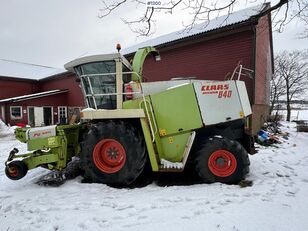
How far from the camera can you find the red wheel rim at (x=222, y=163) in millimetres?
4227

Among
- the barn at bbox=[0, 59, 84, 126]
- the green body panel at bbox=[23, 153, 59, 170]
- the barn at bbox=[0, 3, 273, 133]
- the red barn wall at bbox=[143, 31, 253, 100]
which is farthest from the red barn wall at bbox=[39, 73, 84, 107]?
the green body panel at bbox=[23, 153, 59, 170]

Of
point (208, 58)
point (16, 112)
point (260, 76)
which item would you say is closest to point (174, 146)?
point (208, 58)

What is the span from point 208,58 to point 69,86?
16.9 metres

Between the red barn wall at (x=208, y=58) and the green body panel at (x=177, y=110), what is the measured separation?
564 centimetres

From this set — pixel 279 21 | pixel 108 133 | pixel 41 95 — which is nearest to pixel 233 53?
pixel 279 21

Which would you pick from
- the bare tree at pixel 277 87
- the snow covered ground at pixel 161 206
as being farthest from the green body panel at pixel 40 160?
the bare tree at pixel 277 87

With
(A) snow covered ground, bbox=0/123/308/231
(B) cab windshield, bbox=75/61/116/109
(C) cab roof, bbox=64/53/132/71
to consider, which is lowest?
(A) snow covered ground, bbox=0/123/308/231

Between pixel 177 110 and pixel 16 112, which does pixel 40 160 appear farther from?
pixel 16 112

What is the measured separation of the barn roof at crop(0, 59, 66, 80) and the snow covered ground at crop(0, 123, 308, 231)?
2423cm

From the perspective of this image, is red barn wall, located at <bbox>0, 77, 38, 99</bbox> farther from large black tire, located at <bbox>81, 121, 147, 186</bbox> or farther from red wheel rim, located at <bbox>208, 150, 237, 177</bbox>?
red wheel rim, located at <bbox>208, 150, 237, 177</bbox>

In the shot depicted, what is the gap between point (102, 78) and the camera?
4.98m

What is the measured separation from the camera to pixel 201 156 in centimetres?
428

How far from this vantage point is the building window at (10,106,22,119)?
21.4 meters

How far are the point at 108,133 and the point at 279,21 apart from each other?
17.5 ft
